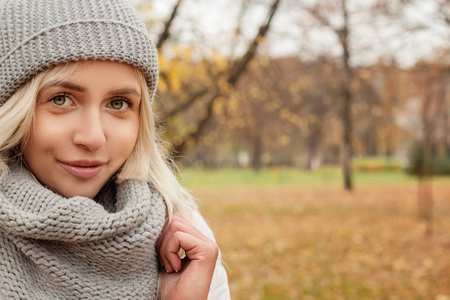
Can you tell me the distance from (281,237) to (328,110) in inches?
761

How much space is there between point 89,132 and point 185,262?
20.0 inches

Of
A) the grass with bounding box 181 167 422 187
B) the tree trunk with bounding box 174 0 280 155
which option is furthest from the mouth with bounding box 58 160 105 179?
the grass with bounding box 181 167 422 187

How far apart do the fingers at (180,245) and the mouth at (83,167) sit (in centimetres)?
29

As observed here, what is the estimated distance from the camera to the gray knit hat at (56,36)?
1.31 metres

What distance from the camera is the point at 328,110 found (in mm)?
28047

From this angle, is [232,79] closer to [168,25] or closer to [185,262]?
[168,25]


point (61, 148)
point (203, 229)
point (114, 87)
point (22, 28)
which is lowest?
point (203, 229)

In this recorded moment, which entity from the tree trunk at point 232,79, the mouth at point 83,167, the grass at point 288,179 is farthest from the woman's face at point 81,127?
the grass at point 288,179

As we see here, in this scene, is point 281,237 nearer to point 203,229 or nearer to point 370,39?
point 370,39

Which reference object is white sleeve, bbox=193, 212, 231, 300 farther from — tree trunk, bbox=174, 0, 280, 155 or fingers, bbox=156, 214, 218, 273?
tree trunk, bbox=174, 0, 280, 155

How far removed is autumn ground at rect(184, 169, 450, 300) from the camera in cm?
638

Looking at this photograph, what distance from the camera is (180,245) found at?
4.84ft

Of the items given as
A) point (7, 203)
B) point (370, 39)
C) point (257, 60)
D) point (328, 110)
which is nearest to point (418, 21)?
point (370, 39)

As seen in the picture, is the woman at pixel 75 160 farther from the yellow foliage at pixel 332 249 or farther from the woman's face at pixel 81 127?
the yellow foliage at pixel 332 249
